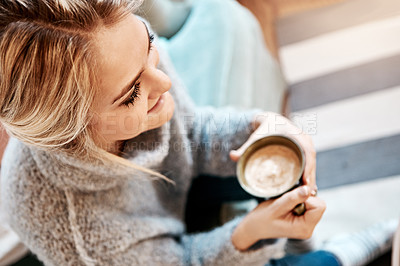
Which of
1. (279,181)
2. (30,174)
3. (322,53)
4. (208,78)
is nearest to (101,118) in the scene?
(30,174)

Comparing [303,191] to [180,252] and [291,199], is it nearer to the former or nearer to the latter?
[291,199]

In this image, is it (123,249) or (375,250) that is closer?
(123,249)

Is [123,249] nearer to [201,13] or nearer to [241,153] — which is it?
[241,153]

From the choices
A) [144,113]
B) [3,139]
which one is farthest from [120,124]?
[3,139]

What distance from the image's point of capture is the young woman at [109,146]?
1.78 feet

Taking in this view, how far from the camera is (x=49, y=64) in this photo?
1.76 feet

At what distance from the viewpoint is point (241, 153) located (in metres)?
0.71

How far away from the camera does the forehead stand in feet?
1.86

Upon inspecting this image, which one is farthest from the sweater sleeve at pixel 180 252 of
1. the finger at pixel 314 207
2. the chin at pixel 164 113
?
the chin at pixel 164 113

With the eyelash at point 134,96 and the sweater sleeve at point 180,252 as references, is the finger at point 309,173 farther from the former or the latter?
the eyelash at point 134,96

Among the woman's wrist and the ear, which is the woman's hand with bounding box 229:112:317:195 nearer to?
the woman's wrist

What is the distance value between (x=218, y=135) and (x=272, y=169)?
0.85 ft

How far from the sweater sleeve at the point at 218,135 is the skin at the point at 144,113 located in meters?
0.11

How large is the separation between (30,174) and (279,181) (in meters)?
0.47
